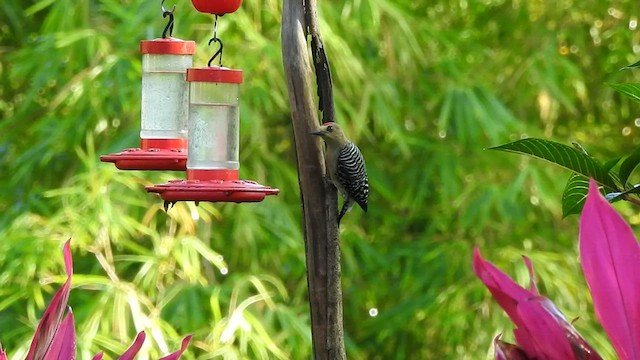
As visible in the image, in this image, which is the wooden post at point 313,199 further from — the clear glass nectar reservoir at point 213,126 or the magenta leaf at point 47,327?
the magenta leaf at point 47,327

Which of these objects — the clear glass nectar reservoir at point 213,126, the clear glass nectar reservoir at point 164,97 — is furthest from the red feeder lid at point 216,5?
the clear glass nectar reservoir at point 164,97

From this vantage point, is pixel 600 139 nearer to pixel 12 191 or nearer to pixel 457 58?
pixel 457 58

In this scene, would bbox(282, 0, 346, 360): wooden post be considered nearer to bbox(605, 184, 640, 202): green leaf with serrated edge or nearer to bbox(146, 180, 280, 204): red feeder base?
bbox(146, 180, 280, 204): red feeder base

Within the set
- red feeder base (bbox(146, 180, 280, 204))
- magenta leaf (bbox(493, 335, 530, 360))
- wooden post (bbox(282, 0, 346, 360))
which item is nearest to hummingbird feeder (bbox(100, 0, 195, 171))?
red feeder base (bbox(146, 180, 280, 204))

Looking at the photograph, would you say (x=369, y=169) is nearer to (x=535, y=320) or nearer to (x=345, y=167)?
(x=345, y=167)

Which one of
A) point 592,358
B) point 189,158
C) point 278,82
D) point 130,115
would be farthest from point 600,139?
point 592,358

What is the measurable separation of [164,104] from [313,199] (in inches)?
18.5

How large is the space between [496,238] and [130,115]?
1304 mm

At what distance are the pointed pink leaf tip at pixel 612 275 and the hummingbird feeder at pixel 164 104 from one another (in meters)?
0.97

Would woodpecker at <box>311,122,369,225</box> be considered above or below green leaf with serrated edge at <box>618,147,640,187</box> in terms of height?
below

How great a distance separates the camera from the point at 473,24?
3768 mm

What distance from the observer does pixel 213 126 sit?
142 cm

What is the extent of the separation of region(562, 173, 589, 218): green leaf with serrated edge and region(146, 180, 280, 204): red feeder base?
523 millimetres

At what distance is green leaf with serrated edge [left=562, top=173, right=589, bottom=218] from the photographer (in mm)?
726
